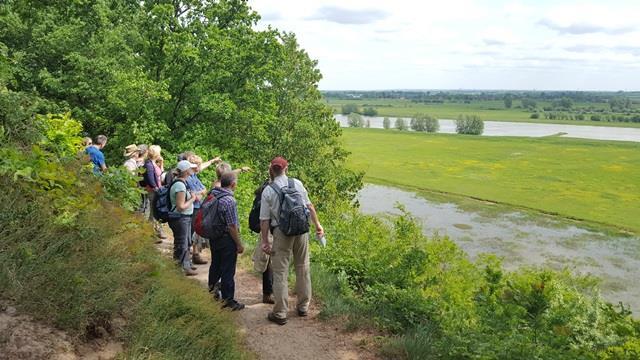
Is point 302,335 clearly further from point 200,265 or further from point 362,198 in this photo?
point 362,198

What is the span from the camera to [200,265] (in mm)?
9273

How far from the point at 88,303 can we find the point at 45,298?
0.34 metres

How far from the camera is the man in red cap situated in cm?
650

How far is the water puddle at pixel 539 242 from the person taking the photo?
1025 inches

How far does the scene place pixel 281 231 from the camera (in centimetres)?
659

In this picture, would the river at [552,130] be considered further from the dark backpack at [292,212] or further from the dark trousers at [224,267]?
the dark backpack at [292,212]

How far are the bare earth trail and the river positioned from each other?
292 feet

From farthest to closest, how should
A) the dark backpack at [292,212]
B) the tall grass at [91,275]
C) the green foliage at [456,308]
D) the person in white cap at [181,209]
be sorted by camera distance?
the person in white cap at [181,209]
the dark backpack at [292,212]
the green foliage at [456,308]
the tall grass at [91,275]

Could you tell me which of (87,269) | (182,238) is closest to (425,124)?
(182,238)

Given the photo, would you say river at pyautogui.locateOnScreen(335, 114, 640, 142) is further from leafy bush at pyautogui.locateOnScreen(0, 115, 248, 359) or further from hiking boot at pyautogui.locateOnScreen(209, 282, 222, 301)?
leafy bush at pyautogui.locateOnScreen(0, 115, 248, 359)

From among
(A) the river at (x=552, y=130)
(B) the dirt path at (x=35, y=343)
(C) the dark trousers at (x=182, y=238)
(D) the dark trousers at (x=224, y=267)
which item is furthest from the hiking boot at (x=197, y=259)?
(A) the river at (x=552, y=130)

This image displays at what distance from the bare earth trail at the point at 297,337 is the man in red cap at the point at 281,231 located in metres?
0.23

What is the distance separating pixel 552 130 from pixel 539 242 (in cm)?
10252

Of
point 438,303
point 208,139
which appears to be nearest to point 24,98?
point 438,303
